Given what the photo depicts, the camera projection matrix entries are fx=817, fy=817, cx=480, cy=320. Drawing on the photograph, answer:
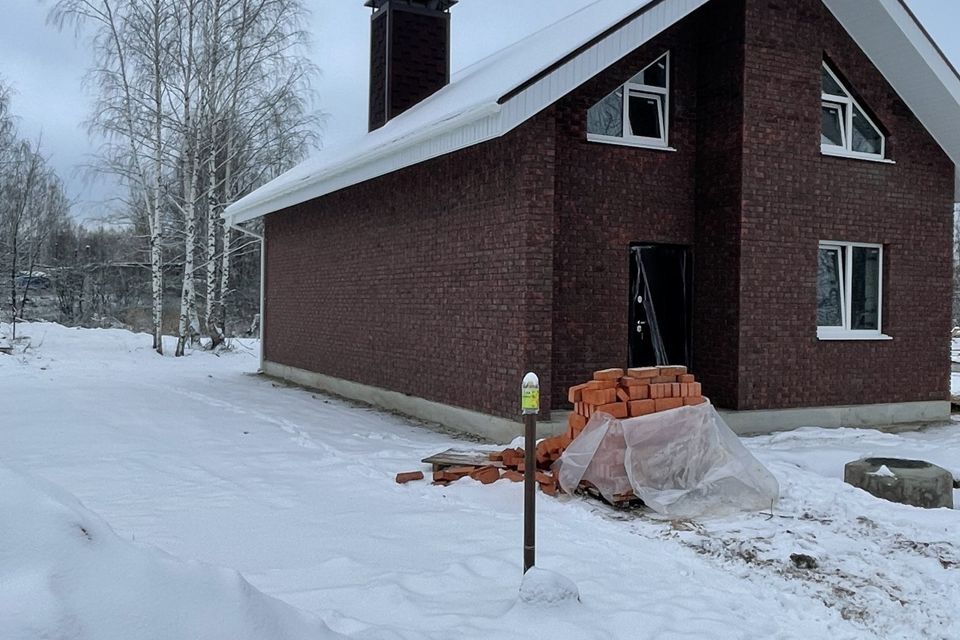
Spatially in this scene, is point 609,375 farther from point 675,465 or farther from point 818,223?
point 818,223

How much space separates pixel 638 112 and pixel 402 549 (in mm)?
7086

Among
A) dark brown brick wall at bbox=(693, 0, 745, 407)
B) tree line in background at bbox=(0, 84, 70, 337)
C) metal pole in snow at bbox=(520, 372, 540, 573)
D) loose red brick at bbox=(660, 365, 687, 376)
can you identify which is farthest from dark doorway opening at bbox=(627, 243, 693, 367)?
tree line in background at bbox=(0, 84, 70, 337)

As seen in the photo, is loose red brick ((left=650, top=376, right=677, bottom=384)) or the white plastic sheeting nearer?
the white plastic sheeting

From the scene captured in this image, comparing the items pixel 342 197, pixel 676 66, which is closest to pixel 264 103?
pixel 342 197

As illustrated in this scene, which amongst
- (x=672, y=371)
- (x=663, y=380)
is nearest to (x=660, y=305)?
(x=672, y=371)

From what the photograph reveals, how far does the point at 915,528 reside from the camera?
222 inches

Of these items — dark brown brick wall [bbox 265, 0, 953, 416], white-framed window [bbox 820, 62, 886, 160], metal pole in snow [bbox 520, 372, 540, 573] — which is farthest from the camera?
white-framed window [bbox 820, 62, 886, 160]

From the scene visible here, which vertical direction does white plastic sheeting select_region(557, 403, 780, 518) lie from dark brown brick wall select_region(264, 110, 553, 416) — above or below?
below

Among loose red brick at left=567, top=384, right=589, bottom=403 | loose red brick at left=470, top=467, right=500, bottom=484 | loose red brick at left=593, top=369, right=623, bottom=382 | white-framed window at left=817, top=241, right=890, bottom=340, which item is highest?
white-framed window at left=817, top=241, right=890, bottom=340

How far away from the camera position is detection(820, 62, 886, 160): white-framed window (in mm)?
10906

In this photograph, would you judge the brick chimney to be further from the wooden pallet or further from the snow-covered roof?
the wooden pallet

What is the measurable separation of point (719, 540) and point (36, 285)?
34.8 meters

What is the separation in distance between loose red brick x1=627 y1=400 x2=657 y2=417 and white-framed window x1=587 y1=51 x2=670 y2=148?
4.31 meters

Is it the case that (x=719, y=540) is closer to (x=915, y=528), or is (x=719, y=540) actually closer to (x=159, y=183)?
(x=915, y=528)
